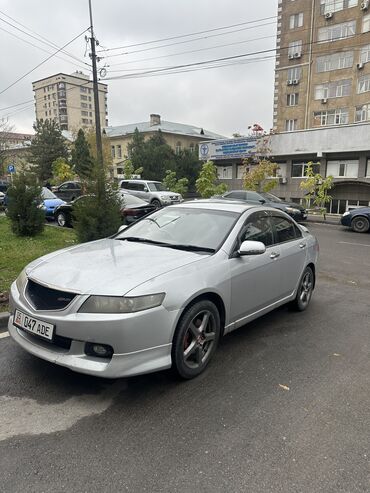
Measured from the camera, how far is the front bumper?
2672mm

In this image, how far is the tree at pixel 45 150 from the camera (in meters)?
48.3

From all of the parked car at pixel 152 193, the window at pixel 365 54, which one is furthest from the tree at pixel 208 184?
the window at pixel 365 54

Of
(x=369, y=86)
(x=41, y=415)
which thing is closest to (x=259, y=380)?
(x=41, y=415)

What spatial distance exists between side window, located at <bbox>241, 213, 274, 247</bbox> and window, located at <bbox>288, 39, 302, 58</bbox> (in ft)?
118

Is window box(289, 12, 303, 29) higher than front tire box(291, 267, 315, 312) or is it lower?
higher

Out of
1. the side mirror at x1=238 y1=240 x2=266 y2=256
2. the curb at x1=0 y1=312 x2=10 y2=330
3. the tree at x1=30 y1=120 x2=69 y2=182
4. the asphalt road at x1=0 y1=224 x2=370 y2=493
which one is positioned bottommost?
the asphalt road at x1=0 y1=224 x2=370 y2=493

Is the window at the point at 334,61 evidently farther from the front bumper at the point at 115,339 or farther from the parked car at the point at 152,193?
the front bumper at the point at 115,339

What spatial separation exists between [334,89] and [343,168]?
40.0 ft

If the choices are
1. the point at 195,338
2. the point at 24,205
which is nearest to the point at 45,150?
the point at 24,205

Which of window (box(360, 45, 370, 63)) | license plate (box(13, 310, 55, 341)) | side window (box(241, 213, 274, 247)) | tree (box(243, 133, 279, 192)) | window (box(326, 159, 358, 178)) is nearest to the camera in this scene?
license plate (box(13, 310, 55, 341))

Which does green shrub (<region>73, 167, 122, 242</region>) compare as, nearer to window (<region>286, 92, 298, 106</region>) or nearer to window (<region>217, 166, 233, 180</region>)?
window (<region>217, 166, 233, 180</region>)

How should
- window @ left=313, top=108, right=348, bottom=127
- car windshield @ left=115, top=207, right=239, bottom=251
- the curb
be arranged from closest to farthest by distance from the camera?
car windshield @ left=115, top=207, right=239, bottom=251, the curb, window @ left=313, top=108, right=348, bottom=127

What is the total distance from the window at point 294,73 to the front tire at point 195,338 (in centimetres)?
3700

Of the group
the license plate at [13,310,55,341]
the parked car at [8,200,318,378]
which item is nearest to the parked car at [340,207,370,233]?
the parked car at [8,200,318,378]
